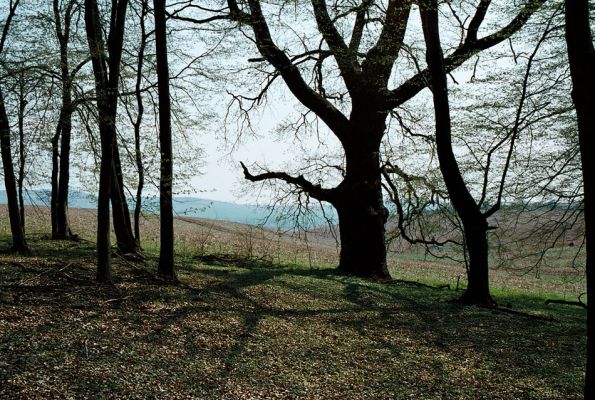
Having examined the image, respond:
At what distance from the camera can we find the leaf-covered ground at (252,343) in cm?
452

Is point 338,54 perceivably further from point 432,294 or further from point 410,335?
point 410,335

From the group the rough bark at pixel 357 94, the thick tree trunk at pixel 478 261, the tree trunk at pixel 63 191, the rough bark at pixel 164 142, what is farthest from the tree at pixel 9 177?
the thick tree trunk at pixel 478 261

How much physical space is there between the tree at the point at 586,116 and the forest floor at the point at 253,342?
1429 mm

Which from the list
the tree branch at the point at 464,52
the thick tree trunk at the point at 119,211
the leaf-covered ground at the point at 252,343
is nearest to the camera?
the leaf-covered ground at the point at 252,343

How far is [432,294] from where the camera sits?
11.5 meters

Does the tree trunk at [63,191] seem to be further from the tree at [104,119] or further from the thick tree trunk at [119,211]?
the tree at [104,119]

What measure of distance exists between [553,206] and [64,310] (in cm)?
1085

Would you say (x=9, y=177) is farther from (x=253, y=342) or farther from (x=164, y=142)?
(x=253, y=342)

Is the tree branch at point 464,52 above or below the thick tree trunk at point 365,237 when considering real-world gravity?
above

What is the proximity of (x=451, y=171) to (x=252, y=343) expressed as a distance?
5.49 meters

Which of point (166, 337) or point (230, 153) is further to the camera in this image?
point (230, 153)

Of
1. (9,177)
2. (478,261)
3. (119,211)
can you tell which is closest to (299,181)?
(119,211)

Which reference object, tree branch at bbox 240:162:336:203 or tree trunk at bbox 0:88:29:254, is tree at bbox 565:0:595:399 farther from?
tree branch at bbox 240:162:336:203

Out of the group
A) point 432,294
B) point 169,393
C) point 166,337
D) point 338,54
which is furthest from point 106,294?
point 338,54
